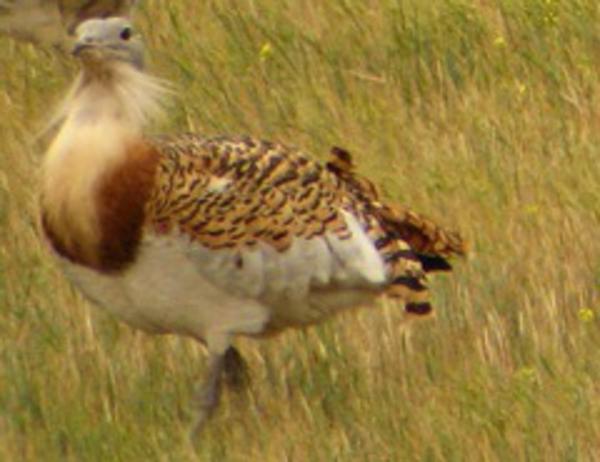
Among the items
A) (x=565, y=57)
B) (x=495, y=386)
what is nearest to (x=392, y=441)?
(x=495, y=386)

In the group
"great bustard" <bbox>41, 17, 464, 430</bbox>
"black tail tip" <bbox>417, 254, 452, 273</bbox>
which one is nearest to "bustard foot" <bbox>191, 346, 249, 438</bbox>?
"great bustard" <bbox>41, 17, 464, 430</bbox>

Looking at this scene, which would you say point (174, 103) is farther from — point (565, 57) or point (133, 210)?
point (133, 210)

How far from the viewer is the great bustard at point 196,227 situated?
6.84m

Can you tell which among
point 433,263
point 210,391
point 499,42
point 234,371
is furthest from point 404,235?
point 499,42

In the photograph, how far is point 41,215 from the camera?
703 cm

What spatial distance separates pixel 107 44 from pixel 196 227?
0.57 m

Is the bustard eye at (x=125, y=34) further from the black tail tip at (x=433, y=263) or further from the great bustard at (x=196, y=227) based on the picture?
the black tail tip at (x=433, y=263)

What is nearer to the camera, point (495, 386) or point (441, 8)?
point (495, 386)

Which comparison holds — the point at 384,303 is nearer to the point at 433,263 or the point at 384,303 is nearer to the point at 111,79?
the point at 433,263

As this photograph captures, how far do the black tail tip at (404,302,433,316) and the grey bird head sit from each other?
945 mm

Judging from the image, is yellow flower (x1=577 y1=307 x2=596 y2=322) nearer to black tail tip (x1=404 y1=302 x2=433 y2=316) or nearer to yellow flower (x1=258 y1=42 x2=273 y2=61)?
black tail tip (x1=404 y1=302 x2=433 y2=316)

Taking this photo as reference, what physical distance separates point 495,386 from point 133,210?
1.00m

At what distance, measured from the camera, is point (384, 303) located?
752 cm

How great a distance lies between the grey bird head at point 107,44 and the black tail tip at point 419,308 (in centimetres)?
95
